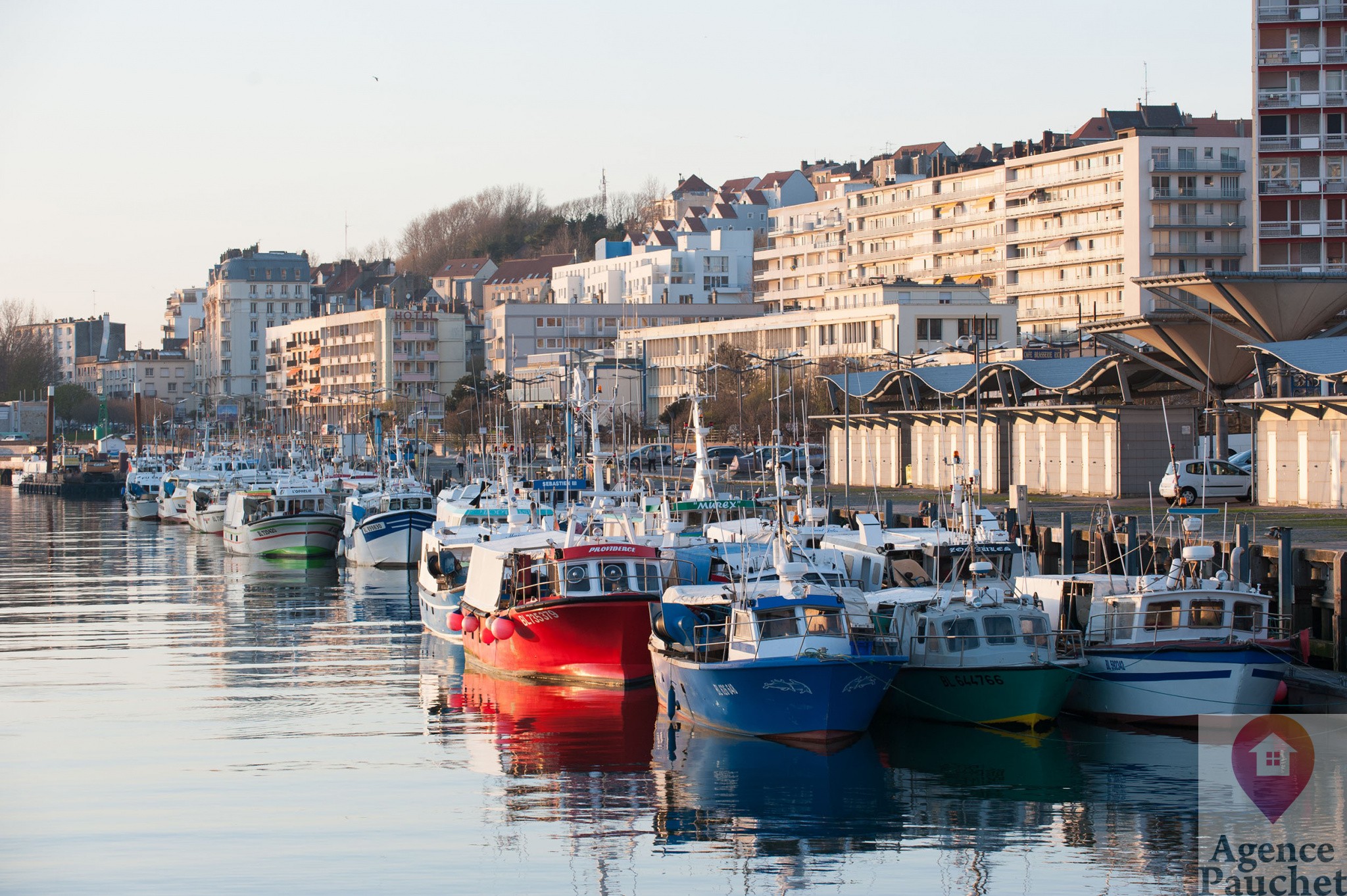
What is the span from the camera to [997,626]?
90.2 ft

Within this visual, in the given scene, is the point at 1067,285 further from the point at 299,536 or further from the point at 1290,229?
the point at 299,536

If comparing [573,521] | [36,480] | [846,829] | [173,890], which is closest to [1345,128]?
[573,521]

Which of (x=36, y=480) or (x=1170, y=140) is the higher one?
(x=1170, y=140)

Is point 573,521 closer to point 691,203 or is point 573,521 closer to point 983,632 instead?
point 983,632

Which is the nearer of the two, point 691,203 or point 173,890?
point 173,890

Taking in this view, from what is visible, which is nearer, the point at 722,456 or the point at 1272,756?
the point at 1272,756

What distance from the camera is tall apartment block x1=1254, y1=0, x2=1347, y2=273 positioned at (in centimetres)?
8475

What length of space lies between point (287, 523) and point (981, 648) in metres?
43.7

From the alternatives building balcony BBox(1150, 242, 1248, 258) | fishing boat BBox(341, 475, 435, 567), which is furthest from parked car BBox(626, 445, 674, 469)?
building balcony BBox(1150, 242, 1248, 258)

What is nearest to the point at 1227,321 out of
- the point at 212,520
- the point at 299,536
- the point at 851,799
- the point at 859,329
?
the point at 299,536

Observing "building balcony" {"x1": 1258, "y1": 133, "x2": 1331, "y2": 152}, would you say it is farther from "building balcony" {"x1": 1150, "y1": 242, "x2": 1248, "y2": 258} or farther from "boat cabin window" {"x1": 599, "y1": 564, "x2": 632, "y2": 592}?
"boat cabin window" {"x1": 599, "y1": 564, "x2": 632, "y2": 592}

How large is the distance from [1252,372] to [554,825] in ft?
131

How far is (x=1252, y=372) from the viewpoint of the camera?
55844mm

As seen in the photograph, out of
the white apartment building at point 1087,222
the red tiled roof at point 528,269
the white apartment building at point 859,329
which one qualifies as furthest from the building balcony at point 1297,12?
the red tiled roof at point 528,269
